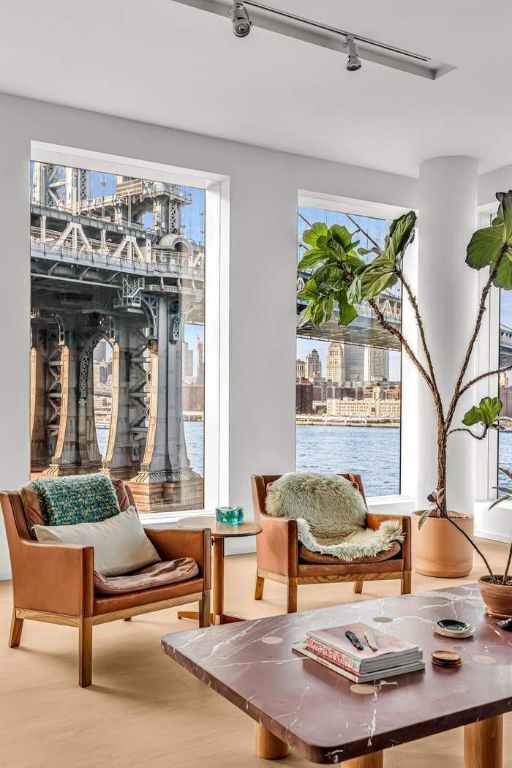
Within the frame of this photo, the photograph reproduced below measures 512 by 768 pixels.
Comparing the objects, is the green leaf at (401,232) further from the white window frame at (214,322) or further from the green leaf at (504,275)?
the white window frame at (214,322)

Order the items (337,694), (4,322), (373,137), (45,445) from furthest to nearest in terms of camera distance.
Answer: (373,137), (45,445), (4,322), (337,694)

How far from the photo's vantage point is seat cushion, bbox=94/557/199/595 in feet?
10.2

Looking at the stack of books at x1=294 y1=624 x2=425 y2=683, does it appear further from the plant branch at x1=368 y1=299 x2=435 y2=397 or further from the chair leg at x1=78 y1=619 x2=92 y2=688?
the plant branch at x1=368 y1=299 x2=435 y2=397

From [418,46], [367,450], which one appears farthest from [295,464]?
[418,46]

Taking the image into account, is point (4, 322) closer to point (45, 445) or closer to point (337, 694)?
point (45, 445)

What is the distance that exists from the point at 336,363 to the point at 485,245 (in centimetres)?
190

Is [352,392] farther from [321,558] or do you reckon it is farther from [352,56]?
[352,56]

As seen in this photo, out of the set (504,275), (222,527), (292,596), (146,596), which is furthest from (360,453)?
(146,596)

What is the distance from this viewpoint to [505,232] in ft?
15.8

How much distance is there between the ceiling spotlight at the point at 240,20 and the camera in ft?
11.8

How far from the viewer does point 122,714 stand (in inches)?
108

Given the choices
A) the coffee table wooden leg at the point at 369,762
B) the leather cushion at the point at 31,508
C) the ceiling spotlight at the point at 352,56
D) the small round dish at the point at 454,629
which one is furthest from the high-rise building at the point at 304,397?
the coffee table wooden leg at the point at 369,762

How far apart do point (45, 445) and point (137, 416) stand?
0.72m

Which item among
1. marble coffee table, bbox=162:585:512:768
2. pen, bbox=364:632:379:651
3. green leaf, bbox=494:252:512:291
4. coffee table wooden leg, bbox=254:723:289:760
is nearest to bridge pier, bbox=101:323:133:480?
green leaf, bbox=494:252:512:291
